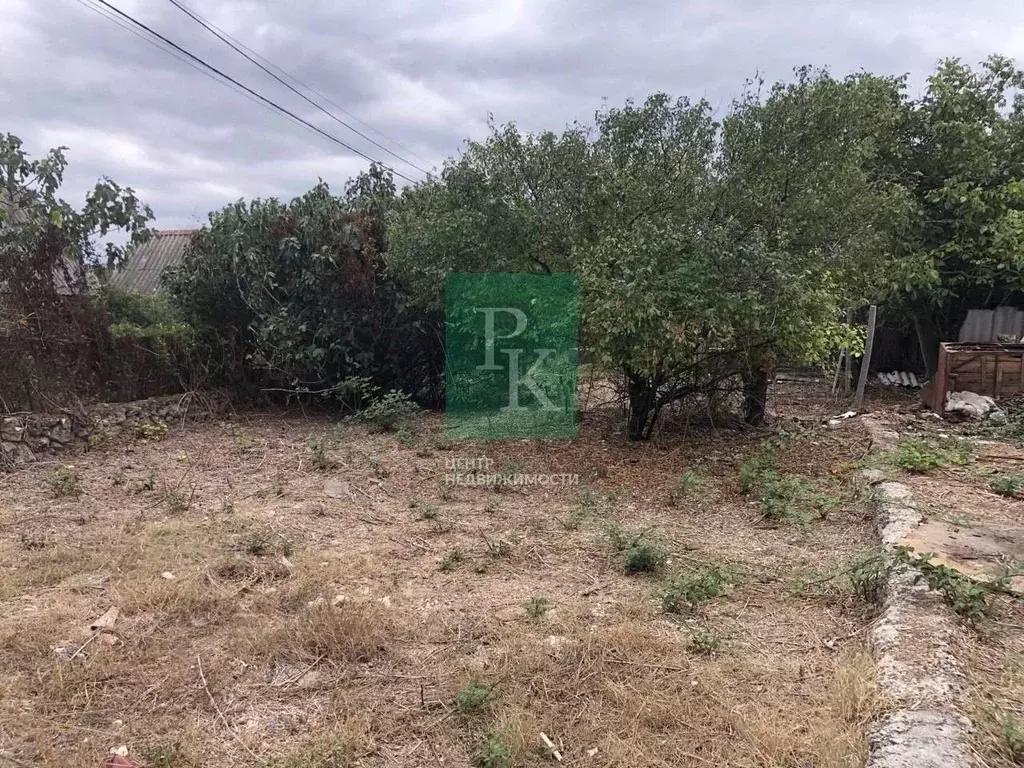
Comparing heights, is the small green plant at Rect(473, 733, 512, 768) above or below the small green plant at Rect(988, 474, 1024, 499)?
below

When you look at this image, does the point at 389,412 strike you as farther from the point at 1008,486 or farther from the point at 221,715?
the point at 1008,486

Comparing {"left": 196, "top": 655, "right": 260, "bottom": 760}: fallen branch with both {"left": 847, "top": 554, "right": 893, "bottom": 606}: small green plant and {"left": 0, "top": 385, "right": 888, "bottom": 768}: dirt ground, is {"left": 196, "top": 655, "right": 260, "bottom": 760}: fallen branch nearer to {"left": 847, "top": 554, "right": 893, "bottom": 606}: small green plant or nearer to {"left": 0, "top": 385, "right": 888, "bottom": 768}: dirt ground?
{"left": 0, "top": 385, "right": 888, "bottom": 768}: dirt ground

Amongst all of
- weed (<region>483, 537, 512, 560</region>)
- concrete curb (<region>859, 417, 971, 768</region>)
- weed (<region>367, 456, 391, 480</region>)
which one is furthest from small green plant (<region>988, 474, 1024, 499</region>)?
weed (<region>367, 456, 391, 480</region>)

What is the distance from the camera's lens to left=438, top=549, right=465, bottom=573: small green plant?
12.7ft

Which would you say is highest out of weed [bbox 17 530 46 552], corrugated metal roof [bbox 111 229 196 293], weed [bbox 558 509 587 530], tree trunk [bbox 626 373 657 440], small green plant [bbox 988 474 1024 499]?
corrugated metal roof [bbox 111 229 196 293]

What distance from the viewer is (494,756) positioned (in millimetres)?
2260

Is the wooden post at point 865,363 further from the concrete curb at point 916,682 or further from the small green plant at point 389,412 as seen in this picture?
the concrete curb at point 916,682

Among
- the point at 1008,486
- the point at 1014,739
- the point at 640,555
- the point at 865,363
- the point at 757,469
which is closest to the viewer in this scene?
the point at 1014,739

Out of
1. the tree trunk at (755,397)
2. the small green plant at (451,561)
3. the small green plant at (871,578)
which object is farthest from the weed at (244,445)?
the small green plant at (871,578)

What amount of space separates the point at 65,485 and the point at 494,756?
449cm

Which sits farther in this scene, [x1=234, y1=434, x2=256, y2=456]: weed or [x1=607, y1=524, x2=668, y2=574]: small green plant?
[x1=234, y1=434, x2=256, y2=456]: weed

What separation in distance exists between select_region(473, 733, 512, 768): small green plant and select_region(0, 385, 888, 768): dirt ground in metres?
0.01

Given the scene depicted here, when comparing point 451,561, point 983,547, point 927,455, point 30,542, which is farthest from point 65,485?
point 927,455

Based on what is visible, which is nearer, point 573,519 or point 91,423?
point 573,519
